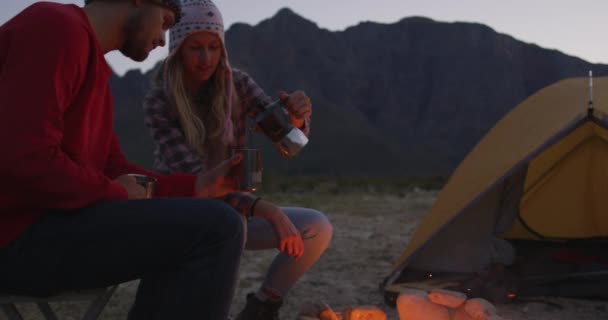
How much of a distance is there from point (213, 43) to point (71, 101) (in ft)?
3.43

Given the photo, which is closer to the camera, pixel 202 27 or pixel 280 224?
pixel 280 224

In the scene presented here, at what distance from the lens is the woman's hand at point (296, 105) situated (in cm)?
215

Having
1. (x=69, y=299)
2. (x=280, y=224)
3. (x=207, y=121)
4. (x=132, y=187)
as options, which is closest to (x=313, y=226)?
(x=280, y=224)

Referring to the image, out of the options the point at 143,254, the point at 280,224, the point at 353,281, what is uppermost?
the point at 143,254

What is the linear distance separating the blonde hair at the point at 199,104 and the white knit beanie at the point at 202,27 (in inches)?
0.7

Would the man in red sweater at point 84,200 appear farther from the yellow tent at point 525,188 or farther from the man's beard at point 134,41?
the yellow tent at point 525,188

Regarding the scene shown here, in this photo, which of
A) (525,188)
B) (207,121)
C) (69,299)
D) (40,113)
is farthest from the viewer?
(525,188)

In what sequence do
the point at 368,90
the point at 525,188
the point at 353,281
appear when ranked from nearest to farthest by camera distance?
the point at 353,281 → the point at 525,188 → the point at 368,90

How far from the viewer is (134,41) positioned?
1.47 m

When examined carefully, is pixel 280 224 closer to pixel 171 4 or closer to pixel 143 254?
pixel 143 254

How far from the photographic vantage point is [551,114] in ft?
10.6

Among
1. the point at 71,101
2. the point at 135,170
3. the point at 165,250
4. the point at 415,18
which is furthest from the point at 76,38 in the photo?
the point at 415,18

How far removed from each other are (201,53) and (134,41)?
0.81m

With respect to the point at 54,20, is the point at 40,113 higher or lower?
lower
